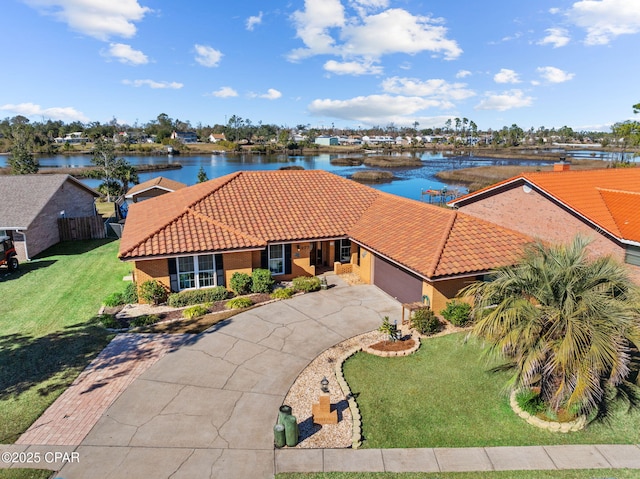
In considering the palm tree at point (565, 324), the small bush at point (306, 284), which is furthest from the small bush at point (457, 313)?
the small bush at point (306, 284)

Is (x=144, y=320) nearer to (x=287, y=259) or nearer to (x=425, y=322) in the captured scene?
(x=287, y=259)

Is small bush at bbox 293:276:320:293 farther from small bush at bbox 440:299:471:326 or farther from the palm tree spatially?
the palm tree

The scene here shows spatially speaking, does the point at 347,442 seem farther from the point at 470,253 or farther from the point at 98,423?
the point at 470,253

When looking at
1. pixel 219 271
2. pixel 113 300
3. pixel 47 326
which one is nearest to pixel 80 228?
pixel 113 300

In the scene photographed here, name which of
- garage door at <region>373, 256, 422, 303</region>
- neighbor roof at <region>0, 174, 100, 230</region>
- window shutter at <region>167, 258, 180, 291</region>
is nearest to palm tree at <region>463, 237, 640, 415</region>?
garage door at <region>373, 256, 422, 303</region>

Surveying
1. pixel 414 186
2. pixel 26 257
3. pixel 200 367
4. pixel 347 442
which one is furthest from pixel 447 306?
pixel 414 186

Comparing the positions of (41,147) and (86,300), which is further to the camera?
(41,147)
